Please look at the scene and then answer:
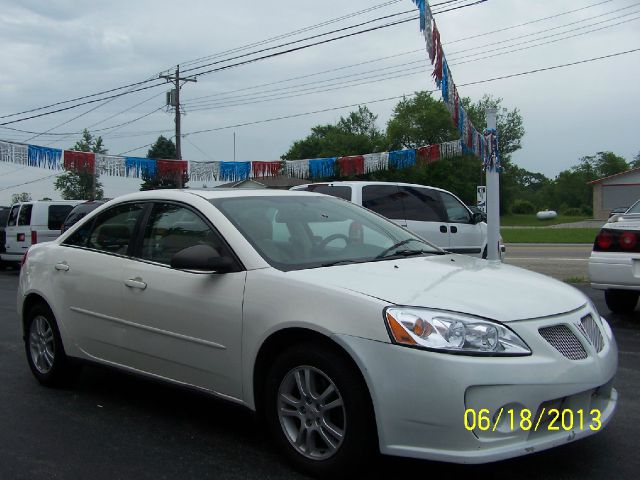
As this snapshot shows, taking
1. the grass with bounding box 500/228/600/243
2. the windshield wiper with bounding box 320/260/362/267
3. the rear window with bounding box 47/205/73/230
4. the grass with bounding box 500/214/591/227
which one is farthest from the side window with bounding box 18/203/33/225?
the grass with bounding box 500/214/591/227

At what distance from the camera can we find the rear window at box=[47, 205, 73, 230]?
16.5 meters

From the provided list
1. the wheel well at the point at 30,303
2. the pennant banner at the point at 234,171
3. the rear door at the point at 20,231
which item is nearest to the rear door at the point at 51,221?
the rear door at the point at 20,231

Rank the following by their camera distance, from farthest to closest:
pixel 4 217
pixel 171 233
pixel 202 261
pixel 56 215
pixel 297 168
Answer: pixel 297 168 < pixel 4 217 < pixel 56 215 < pixel 171 233 < pixel 202 261

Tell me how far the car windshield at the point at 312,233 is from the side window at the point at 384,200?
6.28 metres

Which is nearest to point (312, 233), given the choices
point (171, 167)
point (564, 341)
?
point (564, 341)

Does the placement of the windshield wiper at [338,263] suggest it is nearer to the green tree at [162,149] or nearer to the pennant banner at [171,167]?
the pennant banner at [171,167]

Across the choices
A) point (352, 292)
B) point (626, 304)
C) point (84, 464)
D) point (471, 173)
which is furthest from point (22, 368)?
point (471, 173)

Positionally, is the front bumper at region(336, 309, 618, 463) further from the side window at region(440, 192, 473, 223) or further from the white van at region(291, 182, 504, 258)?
the side window at region(440, 192, 473, 223)

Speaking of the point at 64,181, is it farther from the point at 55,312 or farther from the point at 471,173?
the point at 55,312

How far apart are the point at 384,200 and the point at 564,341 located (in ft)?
26.5

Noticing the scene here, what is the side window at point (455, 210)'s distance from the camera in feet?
38.9

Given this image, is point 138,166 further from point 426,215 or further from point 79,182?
point 79,182

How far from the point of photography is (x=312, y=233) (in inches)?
166

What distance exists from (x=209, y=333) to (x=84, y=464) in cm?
95
